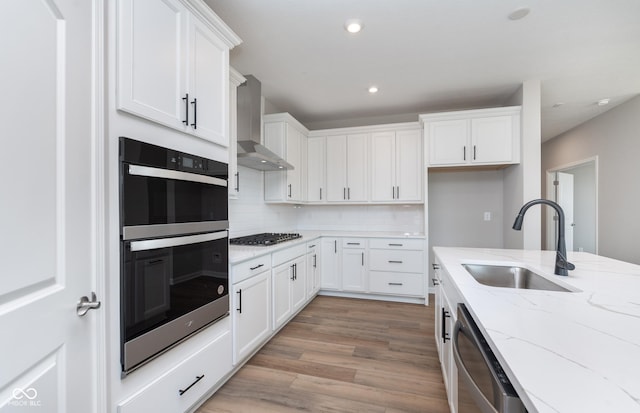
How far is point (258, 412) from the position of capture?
5.85 ft

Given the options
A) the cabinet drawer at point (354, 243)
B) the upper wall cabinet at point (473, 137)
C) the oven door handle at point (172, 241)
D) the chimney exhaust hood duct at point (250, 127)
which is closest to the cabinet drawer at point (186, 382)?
the oven door handle at point (172, 241)

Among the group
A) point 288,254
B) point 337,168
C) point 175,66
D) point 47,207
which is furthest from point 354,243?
point 47,207

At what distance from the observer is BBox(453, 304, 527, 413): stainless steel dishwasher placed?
0.71 meters

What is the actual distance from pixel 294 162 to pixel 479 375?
3338 mm

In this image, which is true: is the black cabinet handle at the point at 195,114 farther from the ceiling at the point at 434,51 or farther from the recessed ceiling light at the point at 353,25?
the recessed ceiling light at the point at 353,25

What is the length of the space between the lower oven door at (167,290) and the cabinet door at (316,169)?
8.35 ft

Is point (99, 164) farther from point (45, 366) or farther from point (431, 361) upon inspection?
point (431, 361)

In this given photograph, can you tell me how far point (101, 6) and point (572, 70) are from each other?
13.3ft

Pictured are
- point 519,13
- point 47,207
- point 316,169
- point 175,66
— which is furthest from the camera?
point 316,169

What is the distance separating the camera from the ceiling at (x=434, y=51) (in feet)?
6.84

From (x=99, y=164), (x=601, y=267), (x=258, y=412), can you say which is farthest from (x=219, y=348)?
(x=601, y=267)

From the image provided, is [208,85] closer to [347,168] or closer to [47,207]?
[47,207]

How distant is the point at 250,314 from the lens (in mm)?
2281

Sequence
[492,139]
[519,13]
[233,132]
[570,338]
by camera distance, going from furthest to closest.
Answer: [492,139] < [233,132] < [519,13] < [570,338]
